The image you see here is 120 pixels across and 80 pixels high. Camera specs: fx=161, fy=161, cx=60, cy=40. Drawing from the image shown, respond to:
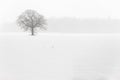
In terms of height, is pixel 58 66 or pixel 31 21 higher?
pixel 31 21

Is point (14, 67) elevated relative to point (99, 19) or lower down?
lower down

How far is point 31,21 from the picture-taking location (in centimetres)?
3158

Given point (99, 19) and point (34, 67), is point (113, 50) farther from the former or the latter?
point (99, 19)

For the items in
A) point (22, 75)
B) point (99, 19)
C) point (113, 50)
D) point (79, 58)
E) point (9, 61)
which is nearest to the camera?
point (22, 75)

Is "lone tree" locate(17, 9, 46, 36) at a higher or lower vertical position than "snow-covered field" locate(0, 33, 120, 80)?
higher

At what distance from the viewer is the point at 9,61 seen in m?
12.9

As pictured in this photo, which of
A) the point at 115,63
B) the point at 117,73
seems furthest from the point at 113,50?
the point at 117,73

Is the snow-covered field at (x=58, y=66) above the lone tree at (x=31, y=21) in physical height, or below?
below

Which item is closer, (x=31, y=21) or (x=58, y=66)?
(x=58, y=66)

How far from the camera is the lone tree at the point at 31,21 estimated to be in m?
28.2

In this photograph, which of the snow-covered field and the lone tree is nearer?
the snow-covered field

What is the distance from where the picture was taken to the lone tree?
28.2m

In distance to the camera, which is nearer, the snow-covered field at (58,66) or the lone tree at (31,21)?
the snow-covered field at (58,66)

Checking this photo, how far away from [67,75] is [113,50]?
7582 millimetres
